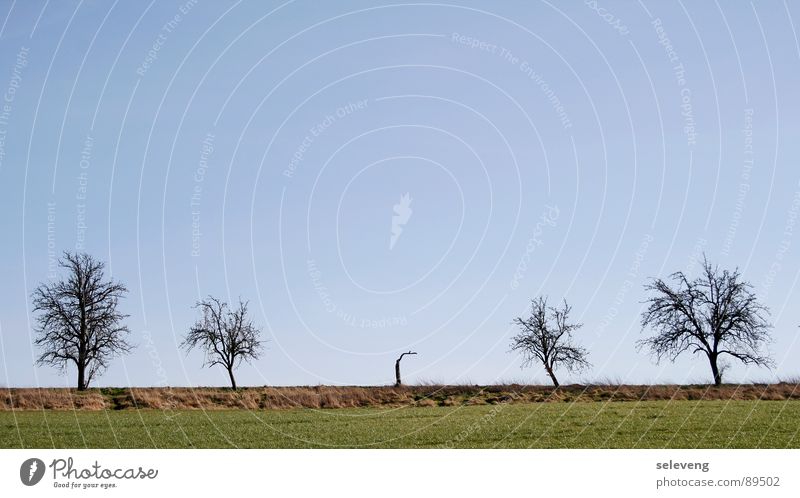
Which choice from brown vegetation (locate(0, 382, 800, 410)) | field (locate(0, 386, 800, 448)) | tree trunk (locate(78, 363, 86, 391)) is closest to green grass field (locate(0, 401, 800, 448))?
field (locate(0, 386, 800, 448))

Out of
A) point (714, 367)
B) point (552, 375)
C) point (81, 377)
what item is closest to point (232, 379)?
point (81, 377)

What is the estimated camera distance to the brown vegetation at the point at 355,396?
52.0 metres

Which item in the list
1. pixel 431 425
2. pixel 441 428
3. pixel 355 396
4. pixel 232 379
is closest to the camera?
pixel 441 428

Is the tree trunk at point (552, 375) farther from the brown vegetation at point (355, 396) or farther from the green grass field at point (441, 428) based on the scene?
the green grass field at point (441, 428)

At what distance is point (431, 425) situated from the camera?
3588 centimetres

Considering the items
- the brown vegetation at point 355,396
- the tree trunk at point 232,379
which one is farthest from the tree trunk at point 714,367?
the tree trunk at point 232,379

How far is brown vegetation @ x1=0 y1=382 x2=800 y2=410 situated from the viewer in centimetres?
5203

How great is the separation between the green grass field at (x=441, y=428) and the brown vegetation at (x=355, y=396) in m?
6.61

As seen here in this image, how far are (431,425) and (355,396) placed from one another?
745 inches

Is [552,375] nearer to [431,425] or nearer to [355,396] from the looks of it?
Result: [355,396]
